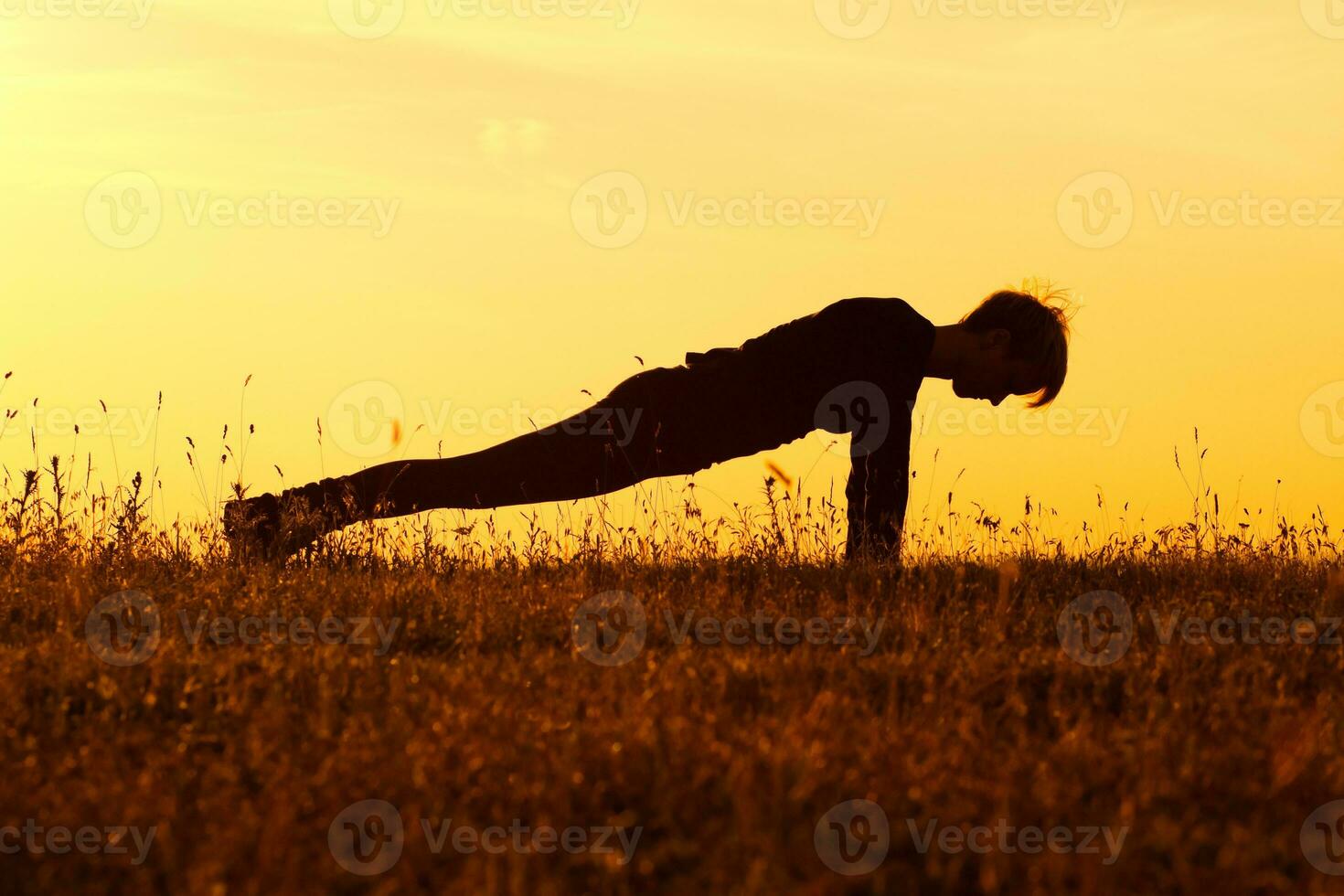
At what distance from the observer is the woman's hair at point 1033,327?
8023 millimetres

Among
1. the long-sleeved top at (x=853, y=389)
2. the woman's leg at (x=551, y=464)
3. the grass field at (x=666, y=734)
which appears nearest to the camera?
the grass field at (x=666, y=734)

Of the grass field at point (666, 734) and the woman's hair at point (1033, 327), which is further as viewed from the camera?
the woman's hair at point (1033, 327)

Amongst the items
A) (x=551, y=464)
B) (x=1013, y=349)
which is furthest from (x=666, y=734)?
(x=1013, y=349)

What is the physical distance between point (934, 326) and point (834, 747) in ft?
14.5

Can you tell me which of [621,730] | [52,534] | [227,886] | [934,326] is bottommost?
[227,886]

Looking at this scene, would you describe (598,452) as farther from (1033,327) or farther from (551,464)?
(1033,327)

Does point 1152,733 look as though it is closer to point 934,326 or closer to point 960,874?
point 960,874

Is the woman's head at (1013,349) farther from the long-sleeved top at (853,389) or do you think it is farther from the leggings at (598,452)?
the leggings at (598,452)

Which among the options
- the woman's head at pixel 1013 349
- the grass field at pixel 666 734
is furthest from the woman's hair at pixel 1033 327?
the grass field at pixel 666 734

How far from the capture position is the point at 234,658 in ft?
16.9

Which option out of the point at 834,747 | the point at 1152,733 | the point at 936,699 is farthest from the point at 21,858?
the point at 1152,733

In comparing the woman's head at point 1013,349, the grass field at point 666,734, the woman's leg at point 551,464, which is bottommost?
the grass field at point 666,734

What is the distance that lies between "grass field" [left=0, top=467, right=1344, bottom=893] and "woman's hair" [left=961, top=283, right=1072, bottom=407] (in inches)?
56.8

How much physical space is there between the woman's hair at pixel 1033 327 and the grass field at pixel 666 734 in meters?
1.44
